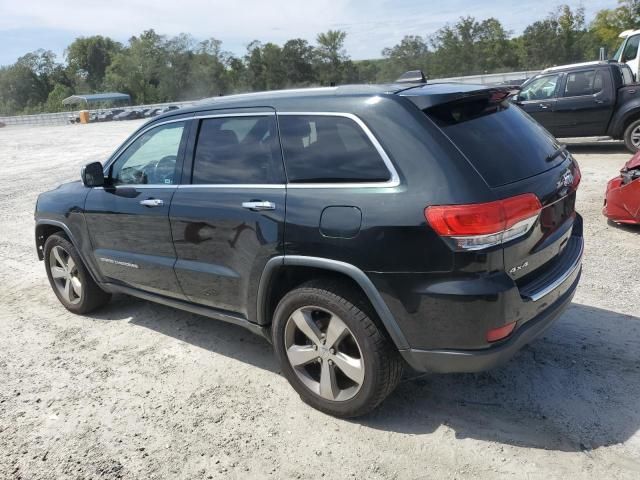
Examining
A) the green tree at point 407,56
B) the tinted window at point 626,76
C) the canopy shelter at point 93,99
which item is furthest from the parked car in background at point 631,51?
the canopy shelter at point 93,99

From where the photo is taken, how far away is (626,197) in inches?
243

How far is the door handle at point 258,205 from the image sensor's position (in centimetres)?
330

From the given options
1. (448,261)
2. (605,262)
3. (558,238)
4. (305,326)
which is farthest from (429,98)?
(605,262)

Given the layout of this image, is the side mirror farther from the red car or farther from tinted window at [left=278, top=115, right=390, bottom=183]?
the red car

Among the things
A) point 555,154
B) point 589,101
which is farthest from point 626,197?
point 589,101

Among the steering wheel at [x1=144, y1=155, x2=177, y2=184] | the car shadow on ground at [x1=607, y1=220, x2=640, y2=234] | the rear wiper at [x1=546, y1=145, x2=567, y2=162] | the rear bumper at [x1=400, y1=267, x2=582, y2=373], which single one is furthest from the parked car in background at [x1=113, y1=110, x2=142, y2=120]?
the rear bumper at [x1=400, y1=267, x2=582, y2=373]

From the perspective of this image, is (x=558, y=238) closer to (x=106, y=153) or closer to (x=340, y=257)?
(x=340, y=257)

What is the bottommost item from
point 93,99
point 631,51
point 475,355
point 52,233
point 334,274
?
point 475,355

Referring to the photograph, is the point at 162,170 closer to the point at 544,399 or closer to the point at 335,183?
the point at 335,183

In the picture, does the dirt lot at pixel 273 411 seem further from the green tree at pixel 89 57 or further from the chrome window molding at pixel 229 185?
the green tree at pixel 89 57

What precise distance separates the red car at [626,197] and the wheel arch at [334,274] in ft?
14.4

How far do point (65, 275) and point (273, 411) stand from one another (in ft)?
9.15

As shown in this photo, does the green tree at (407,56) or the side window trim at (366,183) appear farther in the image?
the green tree at (407,56)

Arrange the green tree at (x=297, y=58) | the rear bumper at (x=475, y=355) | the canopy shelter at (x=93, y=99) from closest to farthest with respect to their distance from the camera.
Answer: the rear bumper at (x=475, y=355), the green tree at (x=297, y=58), the canopy shelter at (x=93, y=99)
